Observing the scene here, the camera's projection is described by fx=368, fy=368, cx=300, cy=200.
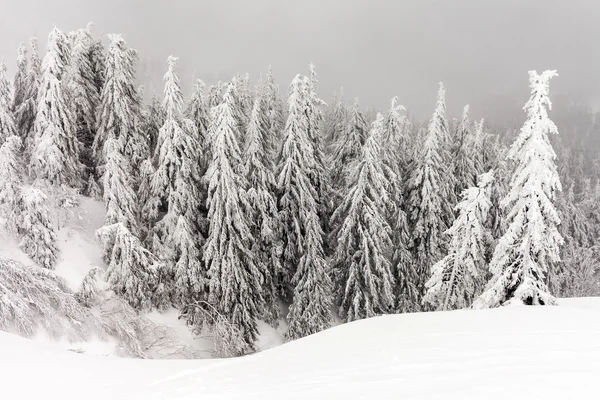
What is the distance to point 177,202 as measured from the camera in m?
18.4

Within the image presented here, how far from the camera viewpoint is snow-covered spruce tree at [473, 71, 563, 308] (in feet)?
40.5

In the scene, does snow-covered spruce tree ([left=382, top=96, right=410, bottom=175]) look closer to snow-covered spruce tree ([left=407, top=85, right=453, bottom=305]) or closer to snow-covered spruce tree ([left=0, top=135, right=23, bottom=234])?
snow-covered spruce tree ([left=407, top=85, right=453, bottom=305])

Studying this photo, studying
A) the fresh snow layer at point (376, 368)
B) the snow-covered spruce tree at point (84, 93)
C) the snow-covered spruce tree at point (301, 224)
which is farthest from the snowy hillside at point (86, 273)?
the fresh snow layer at point (376, 368)

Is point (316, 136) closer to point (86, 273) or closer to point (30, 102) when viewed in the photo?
point (86, 273)

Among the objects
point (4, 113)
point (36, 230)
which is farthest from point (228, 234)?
point (4, 113)

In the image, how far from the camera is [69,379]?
6.26 meters

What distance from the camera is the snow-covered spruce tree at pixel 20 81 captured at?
781 inches

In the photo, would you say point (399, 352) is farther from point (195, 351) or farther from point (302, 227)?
point (302, 227)

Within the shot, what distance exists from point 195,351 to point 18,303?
7240 mm

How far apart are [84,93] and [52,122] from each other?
381 centimetres

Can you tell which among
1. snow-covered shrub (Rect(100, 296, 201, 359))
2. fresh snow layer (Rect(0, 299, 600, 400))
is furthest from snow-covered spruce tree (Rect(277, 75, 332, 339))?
fresh snow layer (Rect(0, 299, 600, 400))

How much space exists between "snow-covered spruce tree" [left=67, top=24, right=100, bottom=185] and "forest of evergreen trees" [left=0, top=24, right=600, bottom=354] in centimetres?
7

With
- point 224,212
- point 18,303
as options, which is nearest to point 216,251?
point 224,212

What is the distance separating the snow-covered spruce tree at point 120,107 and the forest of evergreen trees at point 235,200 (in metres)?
0.08
